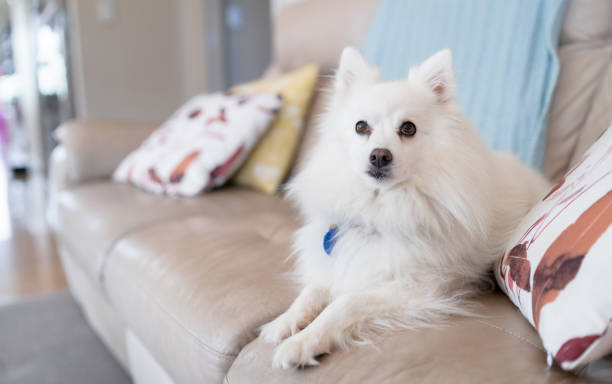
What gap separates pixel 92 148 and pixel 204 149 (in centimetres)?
68

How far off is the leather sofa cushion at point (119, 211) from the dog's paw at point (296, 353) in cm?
83

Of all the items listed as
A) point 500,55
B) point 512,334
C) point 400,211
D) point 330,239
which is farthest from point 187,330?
point 500,55

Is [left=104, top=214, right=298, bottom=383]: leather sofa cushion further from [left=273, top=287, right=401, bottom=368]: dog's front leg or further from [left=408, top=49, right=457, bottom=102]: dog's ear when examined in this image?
[left=408, top=49, right=457, bottom=102]: dog's ear

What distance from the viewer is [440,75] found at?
3.15ft

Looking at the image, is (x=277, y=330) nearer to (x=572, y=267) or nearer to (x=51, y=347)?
(x=572, y=267)

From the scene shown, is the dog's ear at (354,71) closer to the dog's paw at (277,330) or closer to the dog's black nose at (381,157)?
the dog's black nose at (381,157)

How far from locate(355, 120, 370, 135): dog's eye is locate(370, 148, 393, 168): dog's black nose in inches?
4.0

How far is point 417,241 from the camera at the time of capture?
2.88 ft

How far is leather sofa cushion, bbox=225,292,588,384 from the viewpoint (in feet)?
2.02

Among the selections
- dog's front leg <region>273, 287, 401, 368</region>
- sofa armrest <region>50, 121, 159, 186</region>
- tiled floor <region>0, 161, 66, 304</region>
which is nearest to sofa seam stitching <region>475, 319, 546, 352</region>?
dog's front leg <region>273, 287, 401, 368</region>

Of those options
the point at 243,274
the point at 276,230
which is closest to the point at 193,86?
the point at 276,230

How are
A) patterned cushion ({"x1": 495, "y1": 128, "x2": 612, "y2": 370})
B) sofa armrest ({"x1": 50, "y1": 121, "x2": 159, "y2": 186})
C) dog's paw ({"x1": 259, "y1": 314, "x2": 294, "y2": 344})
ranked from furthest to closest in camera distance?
sofa armrest ({"x1": 50, "y1": 121, "x2": 159, "y2": 186}) → dog's paw ({"x1": 259, "y1": 314, "x2": 294, "y2": 344}) → patterned cushion ({"x1": 495, "y1": 128, "x2": 612, "y2": 370})

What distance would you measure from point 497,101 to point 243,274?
95 centimetres

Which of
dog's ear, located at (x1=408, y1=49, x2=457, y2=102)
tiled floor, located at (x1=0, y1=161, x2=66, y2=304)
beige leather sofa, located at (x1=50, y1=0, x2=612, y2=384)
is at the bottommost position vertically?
tiled floor, located at (x1=0, y1=161, x2=66, y2=304)
